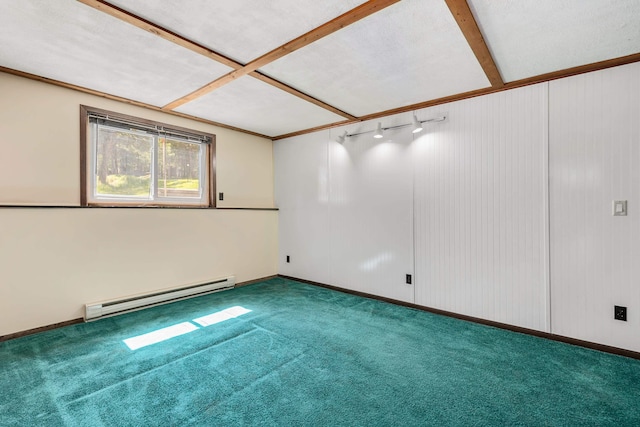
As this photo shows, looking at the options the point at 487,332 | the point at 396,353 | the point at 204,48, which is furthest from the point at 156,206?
the point at 487,332

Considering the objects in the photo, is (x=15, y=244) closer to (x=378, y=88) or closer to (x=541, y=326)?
(x=378, y=88)

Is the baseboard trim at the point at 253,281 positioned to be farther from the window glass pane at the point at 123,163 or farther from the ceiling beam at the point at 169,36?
the ceiling beam at the point at 169,36

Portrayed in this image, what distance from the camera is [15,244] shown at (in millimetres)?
2623

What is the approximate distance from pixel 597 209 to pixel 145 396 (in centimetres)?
366

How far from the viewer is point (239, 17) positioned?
6.02 feet

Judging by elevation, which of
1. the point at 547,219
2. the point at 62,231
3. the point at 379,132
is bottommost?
the point at 62,231

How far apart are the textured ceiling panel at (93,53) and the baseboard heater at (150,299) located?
2.22 meters

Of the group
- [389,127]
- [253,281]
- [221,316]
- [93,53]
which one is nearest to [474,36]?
[389,127]

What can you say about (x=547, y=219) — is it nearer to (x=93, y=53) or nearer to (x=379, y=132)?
(x=379, y=132)

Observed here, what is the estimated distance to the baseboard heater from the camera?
3.00m

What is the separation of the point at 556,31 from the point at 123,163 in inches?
165

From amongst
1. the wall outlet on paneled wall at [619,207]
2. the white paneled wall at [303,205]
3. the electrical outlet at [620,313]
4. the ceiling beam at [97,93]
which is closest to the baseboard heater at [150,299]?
the white paneled wall at [303,205]

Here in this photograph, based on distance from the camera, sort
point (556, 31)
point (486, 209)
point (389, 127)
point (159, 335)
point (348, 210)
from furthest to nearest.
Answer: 1. point (348, 210)
2. point (389, 127)
3. point (486, 209)
4. point (159, 335)
5. point (556, 31)

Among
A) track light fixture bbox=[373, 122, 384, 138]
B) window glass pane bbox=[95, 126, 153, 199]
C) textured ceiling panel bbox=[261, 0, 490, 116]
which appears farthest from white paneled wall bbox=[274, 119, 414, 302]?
window glass pane bbox=[95, 126, 153, 199]
